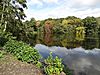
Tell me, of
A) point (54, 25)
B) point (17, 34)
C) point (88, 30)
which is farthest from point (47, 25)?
point (17, 34)

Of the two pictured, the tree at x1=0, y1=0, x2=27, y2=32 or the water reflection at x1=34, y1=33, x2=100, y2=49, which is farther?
the water reflection at x1=34, y1=33, x2=100, y2=49

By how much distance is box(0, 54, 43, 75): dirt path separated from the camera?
14312mm

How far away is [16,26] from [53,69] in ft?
89.7

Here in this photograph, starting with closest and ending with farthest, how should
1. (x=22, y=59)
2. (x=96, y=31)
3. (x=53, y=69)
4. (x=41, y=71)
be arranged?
(x=53, y=69) → (x=41, y=71) → (x=22, y=59) → (x=96, y=31)

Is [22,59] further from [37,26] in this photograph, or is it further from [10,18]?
[37,26]

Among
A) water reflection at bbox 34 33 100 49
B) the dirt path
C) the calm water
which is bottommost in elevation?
water reflection at bbox 34 33 100 49

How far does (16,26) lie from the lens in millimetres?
40469

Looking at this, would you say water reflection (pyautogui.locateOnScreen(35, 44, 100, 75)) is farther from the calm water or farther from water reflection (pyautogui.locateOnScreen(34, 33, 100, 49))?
water reflection (pyautogui.locateOnScreen(34, 33, 100, 49))

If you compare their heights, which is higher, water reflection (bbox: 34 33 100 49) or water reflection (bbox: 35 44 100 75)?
water reflection (bbox: 35 44 100 75)

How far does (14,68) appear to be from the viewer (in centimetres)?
1524

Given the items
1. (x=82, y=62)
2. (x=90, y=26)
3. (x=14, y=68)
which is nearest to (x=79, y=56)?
(x=82, y=62)

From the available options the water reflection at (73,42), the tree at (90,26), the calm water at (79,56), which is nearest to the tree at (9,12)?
the calm water at (79,56)

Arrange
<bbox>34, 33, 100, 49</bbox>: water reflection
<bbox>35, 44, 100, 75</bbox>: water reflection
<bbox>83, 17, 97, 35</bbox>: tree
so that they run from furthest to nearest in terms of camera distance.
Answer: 1. <bbox>83, 17, 97, 35</bbox>: tree
2. <bbox>34, 33, 100, 49</bbox>: water reflection
3. <bbox>35, 44, 100, 75</bbox>: water reflection

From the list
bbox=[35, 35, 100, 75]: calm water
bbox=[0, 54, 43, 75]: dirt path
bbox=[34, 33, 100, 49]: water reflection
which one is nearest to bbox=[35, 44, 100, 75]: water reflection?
bbox=[35, 35, 100, 75]: calm water
